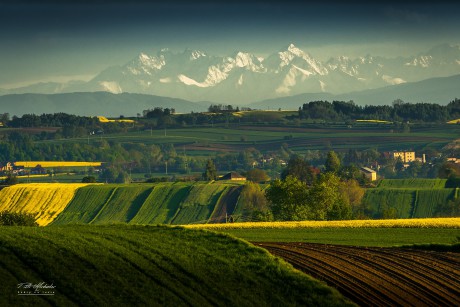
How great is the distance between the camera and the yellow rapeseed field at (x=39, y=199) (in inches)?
5251

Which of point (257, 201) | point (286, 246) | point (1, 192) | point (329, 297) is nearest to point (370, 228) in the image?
point (286, 246)

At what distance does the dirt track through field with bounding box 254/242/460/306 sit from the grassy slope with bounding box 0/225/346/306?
1.44 m

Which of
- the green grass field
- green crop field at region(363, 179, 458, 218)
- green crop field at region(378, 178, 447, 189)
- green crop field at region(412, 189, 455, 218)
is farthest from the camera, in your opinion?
green crop field at region(378, 178, 447, 189)

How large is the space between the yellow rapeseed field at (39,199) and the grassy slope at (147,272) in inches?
3311

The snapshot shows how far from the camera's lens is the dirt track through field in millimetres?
39625

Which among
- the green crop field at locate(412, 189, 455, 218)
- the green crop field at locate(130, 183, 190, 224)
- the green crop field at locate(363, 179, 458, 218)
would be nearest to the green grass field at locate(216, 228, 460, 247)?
the green crop field at locate(130, 183, 190, 224)

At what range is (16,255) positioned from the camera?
41531mm

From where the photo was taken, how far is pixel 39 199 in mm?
141000

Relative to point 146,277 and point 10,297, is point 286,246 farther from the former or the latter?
point 10,297

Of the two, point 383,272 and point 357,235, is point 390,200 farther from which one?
point 383,272

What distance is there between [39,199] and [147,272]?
10333cm

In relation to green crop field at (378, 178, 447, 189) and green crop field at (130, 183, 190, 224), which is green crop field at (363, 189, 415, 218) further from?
green crop field at (130, 183, 190, 224)

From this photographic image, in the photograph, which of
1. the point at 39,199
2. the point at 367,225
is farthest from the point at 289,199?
the point at 39,199

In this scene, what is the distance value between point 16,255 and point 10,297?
19.7 ft
